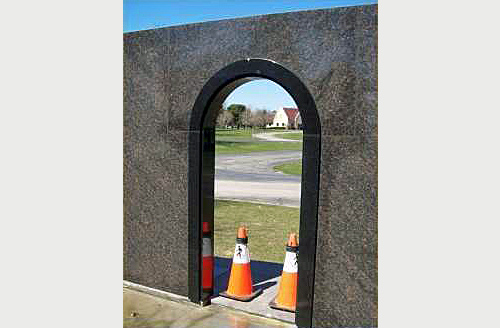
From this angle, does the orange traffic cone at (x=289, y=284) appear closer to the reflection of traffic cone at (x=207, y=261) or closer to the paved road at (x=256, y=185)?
the reflection of traffic cone at (x=207, y=261)

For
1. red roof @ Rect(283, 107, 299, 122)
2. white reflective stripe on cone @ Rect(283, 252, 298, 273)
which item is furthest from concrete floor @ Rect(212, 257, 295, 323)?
red roof @ Rect(283, 107, 299, 122)

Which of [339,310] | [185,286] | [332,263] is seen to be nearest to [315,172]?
[332,263]

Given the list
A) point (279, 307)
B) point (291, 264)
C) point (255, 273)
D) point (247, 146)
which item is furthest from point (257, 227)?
point (247, 146)

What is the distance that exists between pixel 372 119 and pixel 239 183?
46.2ft

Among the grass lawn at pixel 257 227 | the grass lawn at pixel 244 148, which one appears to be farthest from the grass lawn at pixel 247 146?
the grass lawn at pixel 257 227

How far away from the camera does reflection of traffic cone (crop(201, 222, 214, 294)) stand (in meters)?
5.07

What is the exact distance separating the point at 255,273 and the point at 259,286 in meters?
0.62

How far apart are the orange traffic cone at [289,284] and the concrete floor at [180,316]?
0.36 m

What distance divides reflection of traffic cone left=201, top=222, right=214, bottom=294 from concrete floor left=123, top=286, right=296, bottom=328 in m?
0.31

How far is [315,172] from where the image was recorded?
414 cm

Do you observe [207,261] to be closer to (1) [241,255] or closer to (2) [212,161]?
(1) [241,255]

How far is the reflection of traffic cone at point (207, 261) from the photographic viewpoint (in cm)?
507

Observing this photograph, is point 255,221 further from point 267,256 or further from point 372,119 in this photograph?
point 372,119

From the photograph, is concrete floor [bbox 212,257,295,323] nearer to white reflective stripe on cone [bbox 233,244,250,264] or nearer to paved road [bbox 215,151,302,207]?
white reflective stripe on cone [bbox 233,244,250,264]
